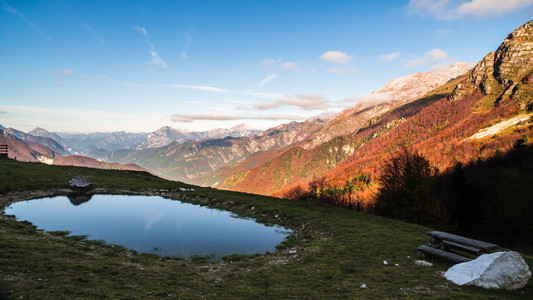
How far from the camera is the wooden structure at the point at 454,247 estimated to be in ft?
47.7

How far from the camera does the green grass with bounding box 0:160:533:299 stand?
10289mm

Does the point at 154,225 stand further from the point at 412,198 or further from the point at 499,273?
the point at 412,198

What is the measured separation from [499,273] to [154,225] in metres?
26.3

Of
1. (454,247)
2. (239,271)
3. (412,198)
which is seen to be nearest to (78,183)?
(239,271)

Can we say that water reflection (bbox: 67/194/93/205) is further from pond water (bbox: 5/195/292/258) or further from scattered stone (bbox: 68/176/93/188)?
scattered stone (bbox: 68/176/93/188)

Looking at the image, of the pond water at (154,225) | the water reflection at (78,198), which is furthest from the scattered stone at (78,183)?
the pond water at (154,225)

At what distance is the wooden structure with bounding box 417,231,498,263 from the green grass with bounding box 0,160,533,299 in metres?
0.69

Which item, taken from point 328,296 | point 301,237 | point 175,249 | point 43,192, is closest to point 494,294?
point 328,296

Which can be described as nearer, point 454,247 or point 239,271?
point 239,271

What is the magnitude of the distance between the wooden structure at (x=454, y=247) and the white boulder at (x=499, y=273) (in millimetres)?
2218

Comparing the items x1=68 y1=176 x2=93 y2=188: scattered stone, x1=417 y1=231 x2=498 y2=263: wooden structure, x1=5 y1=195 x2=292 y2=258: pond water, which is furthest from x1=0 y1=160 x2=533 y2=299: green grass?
x1=68 y1=176 x2=93 y2=188: scattered stone

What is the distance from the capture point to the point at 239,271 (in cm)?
1467

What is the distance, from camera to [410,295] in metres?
10.9

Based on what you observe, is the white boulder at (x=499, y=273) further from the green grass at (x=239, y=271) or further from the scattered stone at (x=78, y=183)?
the scattered stone at (x=78, y=183)
